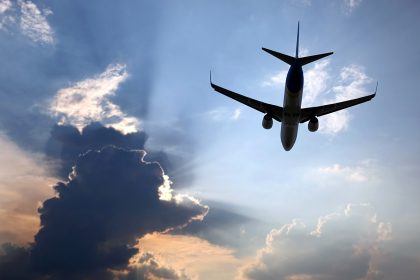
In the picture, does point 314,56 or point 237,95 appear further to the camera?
point 237,95

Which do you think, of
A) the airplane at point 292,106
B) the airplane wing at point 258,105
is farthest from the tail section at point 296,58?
→ the airplane wing at point 258,105

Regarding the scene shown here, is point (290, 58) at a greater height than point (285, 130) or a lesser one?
greater

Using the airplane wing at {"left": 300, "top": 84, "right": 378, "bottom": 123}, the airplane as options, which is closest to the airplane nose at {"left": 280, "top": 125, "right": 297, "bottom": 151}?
the airplane

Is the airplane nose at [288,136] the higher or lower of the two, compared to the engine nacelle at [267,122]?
lower

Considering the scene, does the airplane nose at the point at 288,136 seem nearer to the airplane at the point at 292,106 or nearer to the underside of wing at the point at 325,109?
the airplane at the point at 292,106

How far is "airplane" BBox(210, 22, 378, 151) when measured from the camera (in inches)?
1517

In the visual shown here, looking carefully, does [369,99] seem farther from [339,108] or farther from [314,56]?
[314,56]

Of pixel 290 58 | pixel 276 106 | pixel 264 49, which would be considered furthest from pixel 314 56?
pixel 276 106

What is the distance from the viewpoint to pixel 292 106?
135ft

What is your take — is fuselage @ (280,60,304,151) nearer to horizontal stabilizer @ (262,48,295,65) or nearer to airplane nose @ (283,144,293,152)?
airplane nose @ (283,144,293,152)

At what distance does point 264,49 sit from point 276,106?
9.61 metres

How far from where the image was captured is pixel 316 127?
4731 centimetres

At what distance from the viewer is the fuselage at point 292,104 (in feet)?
125

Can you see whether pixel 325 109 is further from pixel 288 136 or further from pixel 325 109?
pixel 288 136
